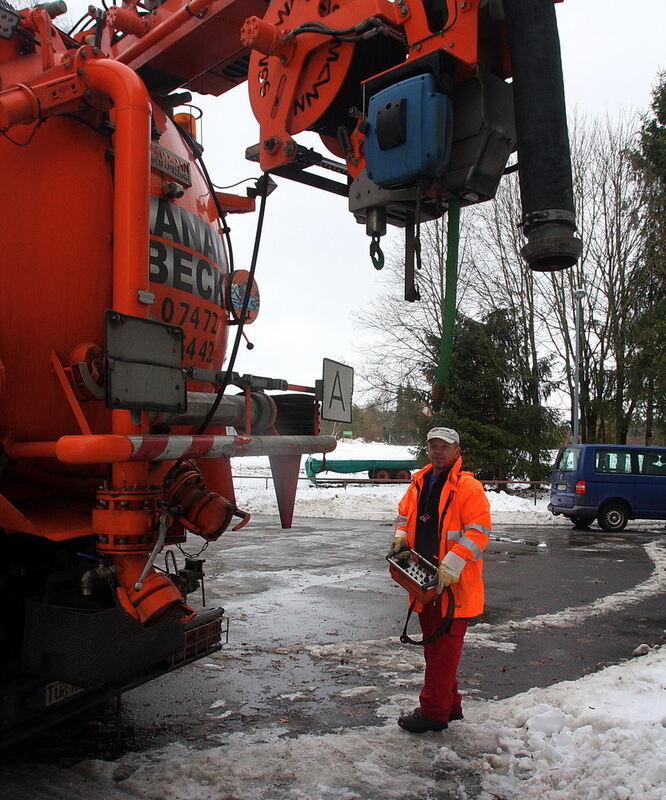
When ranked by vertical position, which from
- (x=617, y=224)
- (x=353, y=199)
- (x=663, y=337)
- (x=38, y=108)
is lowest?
(x=353, y=199)

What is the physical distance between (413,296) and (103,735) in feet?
9.88

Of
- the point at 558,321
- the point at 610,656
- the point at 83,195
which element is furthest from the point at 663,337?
the point at 83,195

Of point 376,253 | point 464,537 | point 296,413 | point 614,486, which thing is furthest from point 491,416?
→ point 376,253

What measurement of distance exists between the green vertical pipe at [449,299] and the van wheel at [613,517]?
1458cm

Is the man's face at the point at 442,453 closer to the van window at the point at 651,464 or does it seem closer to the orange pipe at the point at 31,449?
the orange pipe at the point at 31,449

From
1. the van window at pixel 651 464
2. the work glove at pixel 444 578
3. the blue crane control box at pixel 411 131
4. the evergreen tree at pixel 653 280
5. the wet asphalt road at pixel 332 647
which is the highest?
the evergreen tree at pixel 653 280

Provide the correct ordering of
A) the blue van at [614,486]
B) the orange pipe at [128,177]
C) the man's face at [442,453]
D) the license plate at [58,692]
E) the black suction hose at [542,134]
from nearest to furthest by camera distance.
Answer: the black suction hose at [542,134] → the orange pipe at [128,177] → the license plate at [58,692] → the man's face at [442,453] → the blue van at [614,486]

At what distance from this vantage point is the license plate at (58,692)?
10.2ft

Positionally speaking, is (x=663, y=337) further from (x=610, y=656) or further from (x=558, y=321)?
(x=610, y=656)

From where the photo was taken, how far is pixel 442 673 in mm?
4176

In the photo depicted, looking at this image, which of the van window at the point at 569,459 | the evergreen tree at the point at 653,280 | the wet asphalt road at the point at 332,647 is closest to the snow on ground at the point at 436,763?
the wet asphalt road at the point at 332,647

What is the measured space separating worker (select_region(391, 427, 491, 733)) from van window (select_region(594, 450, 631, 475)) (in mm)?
12621

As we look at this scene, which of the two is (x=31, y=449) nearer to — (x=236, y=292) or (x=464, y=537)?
(x=236, y=292)

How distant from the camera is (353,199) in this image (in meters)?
3.12
